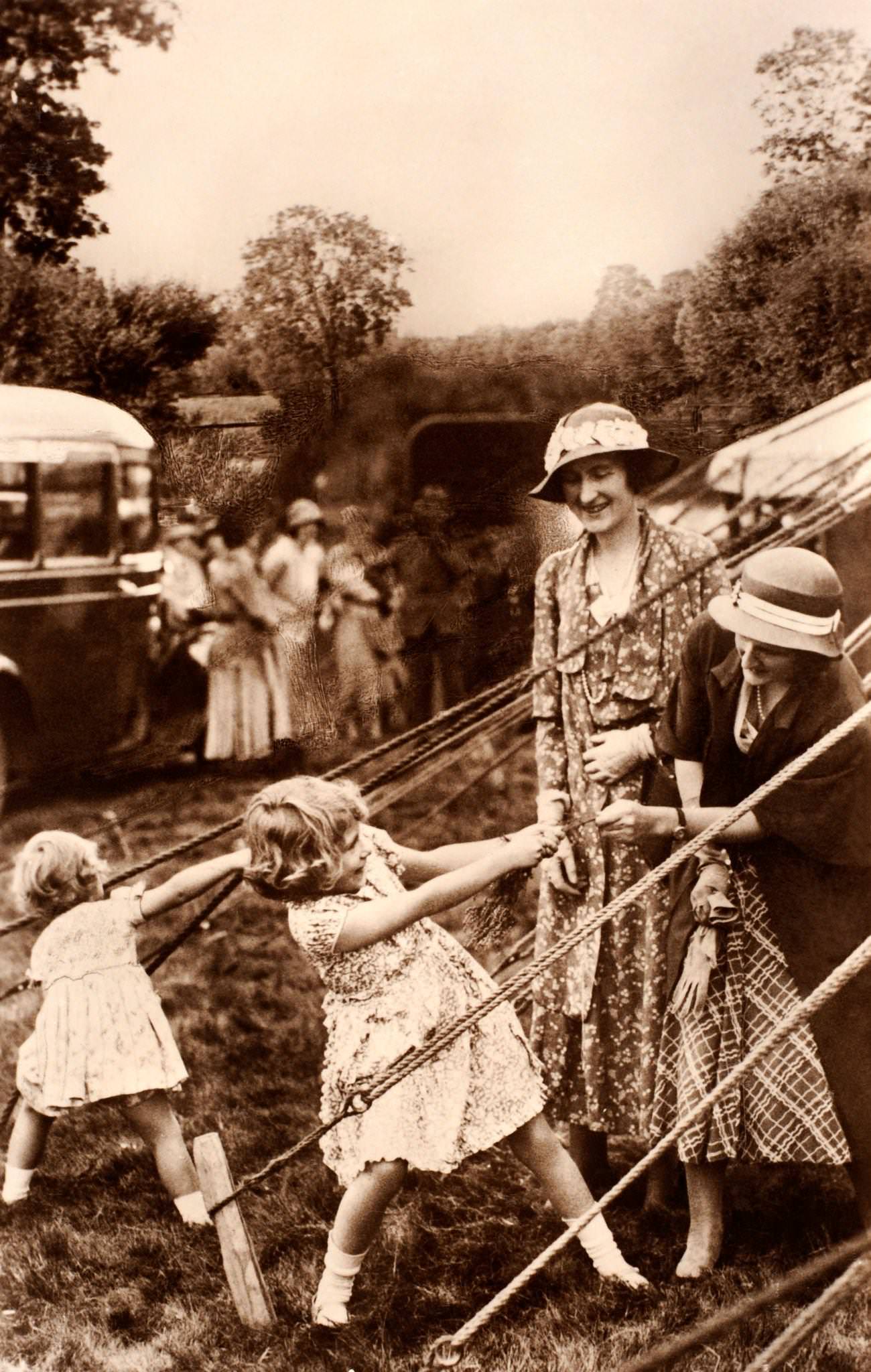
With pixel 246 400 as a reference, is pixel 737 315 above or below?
above

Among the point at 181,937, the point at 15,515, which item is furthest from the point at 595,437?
the point at 181,937

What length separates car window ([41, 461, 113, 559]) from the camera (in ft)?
6.45

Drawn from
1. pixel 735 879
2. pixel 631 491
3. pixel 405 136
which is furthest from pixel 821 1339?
pixel 405 136

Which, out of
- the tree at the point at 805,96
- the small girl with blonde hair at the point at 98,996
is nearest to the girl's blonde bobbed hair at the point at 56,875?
the small girl with blonde hair at the point at 98,996

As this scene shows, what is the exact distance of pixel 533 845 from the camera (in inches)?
76.0

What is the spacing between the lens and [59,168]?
6.58 feet

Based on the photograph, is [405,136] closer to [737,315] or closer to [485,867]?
[737,315]

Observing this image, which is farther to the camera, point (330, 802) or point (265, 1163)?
point (265, 1163)

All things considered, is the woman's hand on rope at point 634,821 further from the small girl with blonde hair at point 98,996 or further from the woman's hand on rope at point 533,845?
the small girl with blonde hair at point 98,996

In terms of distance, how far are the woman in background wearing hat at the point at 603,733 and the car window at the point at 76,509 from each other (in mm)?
707

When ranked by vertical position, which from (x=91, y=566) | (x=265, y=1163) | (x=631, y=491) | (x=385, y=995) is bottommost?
(x=265, y=1163)

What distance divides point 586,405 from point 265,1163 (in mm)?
1326

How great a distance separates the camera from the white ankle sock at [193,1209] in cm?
194

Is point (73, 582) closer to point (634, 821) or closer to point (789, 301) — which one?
point (634, 821)
